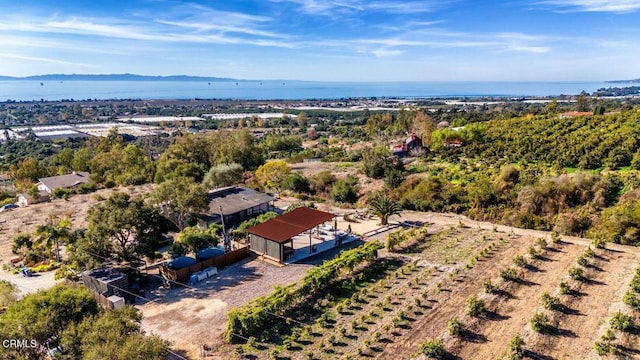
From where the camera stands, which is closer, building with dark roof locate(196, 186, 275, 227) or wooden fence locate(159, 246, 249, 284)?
wooden fence locate(159, 246, 249, 284)

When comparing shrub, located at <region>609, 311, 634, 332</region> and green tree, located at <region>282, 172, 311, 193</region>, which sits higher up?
green tree, located at <region>282, 172, 311, 193</region>

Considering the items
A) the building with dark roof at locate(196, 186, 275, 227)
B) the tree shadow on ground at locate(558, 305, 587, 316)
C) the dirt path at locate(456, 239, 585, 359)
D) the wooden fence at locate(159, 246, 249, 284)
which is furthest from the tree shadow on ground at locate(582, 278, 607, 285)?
the building with dark roof at locate(196, 186, 275, 227)

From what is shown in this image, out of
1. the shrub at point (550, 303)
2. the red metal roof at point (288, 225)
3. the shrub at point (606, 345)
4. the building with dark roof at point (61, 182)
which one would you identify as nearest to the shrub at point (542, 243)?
the shrub at point (550, 303)

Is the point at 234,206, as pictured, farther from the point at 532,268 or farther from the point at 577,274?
the point at 577,274

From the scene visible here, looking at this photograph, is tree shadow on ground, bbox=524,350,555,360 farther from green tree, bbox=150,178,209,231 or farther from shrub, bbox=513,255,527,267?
green tree, bbox=150,178,209,231

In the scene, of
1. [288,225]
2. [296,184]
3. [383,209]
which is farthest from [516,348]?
[296,184]
